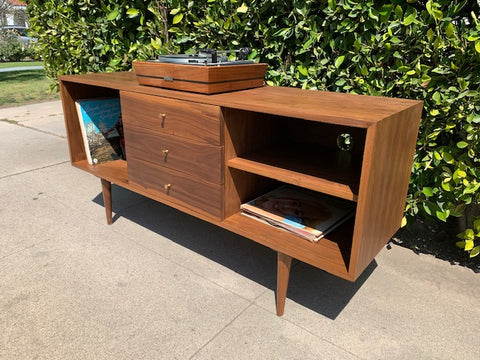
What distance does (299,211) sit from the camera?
1881 mm

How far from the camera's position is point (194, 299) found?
1.92 m

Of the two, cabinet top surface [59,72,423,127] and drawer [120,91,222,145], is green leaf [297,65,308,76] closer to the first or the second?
cabinet top surface [59,72,423,127]

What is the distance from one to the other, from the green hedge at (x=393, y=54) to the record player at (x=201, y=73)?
0.40m

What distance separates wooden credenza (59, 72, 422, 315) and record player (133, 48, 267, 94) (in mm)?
46

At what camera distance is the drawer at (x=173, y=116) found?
5.38 feet

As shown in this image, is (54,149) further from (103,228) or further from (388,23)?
(388,23)

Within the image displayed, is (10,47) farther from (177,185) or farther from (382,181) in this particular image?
(382,181)

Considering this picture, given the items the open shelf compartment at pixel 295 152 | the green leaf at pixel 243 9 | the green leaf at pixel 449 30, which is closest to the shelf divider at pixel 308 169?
the open shelf compartment at pixel 295 152

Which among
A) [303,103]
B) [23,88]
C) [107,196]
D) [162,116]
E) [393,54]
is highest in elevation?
[393,54]

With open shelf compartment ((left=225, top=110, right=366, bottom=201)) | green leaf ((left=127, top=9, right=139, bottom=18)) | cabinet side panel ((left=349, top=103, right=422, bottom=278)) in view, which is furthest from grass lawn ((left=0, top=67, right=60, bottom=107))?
cabinet side panel ((left=349, top=103, right=422, bottom=278))

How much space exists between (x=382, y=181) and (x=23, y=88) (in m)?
8.45

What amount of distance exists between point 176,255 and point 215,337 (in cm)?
71

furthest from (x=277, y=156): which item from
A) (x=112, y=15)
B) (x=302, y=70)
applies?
(x=112, y=15)

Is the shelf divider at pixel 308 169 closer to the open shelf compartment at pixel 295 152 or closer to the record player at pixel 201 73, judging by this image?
the open shelf compartment at pixel 295 152
